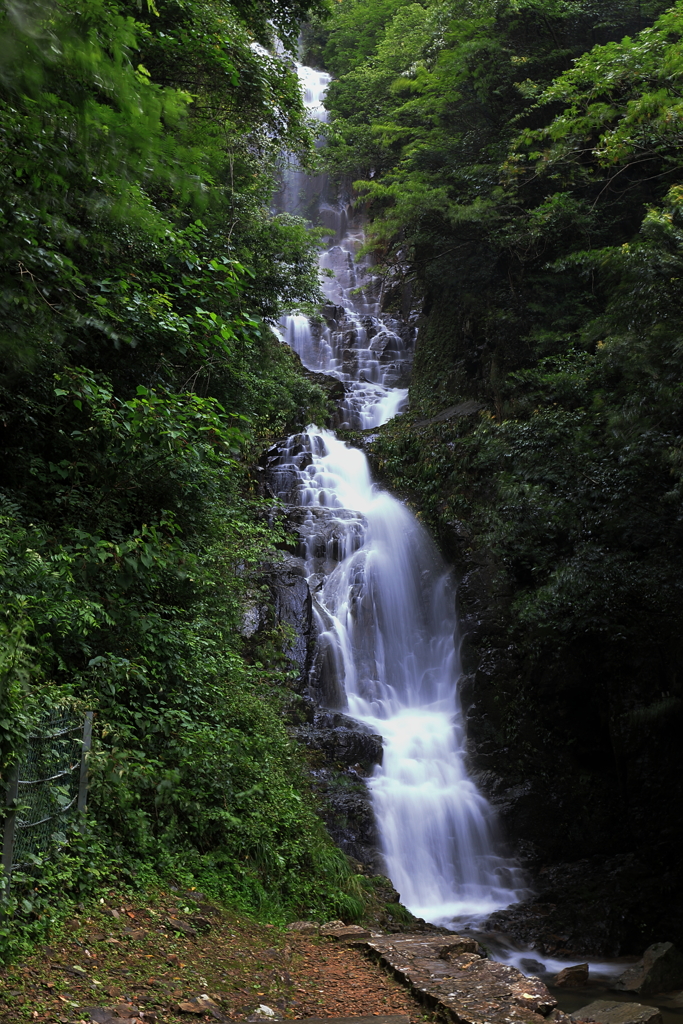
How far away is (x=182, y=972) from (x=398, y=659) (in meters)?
10.5

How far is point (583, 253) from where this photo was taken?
46.9 ft

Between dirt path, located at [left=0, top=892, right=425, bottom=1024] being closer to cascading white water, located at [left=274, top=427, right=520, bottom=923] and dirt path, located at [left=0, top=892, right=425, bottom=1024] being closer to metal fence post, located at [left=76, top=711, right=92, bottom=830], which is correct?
metal fence post, located at [left=76, top=711, right=92, bottom=830]

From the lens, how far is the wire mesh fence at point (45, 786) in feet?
13.6

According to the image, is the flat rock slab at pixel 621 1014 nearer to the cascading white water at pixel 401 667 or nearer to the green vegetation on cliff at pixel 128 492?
the green vegetation on cliff at pixel 128 492

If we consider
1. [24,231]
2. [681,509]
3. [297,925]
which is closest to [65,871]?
[297,925]

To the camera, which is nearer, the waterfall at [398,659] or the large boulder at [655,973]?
the large boulder at [655,973]

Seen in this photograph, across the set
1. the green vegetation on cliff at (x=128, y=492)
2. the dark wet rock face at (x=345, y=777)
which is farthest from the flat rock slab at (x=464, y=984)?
the dark wet rock face at (x=345, y=777)

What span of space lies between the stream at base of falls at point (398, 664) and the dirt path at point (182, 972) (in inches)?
181

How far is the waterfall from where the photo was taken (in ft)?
36.7

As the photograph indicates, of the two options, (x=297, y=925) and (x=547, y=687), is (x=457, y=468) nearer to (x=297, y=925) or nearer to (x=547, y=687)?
(x=547, y=687)

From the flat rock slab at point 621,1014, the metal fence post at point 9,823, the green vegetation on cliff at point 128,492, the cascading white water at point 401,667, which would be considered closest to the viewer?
the green vegetation on cliff at point 128,492

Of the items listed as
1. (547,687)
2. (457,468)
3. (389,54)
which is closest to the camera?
(547,687)

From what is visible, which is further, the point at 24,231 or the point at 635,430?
the point at 635,430

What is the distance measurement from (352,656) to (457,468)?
572 cm
